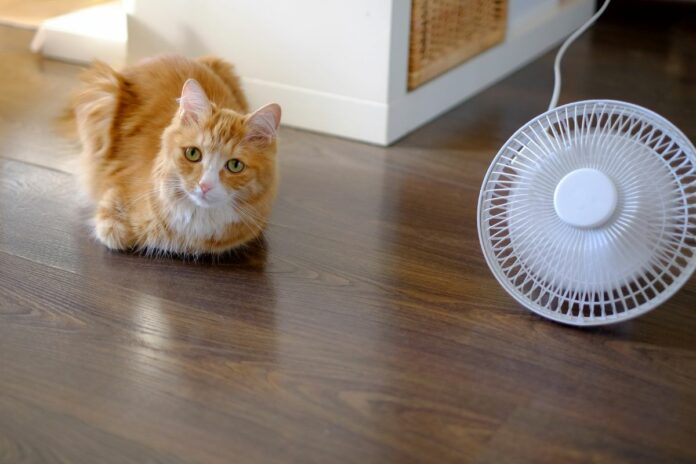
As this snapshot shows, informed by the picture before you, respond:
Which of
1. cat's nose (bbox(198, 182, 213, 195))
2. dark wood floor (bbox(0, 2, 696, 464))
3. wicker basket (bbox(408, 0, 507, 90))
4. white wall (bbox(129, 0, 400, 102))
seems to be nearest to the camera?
dark wood floor (bbox(0, 2, 696, 464))

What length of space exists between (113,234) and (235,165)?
32 cm

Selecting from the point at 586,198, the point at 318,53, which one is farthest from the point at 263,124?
the point at 318,53

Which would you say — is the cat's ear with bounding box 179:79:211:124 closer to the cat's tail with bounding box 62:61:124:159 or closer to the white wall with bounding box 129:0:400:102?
the cat's tail with bounding box 62:61:124:159

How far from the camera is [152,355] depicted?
1.53 m

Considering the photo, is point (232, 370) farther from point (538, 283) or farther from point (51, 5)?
point (51, 5)

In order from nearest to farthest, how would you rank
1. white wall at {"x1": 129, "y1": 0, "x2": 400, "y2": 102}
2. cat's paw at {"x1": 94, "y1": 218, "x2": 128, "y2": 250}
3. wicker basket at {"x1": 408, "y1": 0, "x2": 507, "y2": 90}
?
cat's paw at {"x1": 94, "y1": 218, "x2": 128, "y2": 250} < white wall at {"x1": 129, "y1": 0, "x2": 400, "y2": 102} < wicker basket at {"x1": 408, "y1": 0, "x2": 507, "y2": 90}

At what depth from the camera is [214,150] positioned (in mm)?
1686

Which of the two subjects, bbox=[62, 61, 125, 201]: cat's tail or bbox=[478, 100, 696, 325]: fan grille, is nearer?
bbox=[478, 100, 696, 325]: fan grille

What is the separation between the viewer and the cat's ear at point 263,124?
170cm

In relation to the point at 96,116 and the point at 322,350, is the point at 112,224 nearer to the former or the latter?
the point at 96,116

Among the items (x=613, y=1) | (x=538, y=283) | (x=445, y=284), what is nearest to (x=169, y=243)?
(x=445, y=284)

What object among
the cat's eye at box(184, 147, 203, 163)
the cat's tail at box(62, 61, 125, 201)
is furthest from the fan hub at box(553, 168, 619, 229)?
the cat's tail at box(62, 61, 125, 201)

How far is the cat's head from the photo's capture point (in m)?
1.69

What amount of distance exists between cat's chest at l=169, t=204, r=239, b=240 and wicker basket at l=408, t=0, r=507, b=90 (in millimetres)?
918
